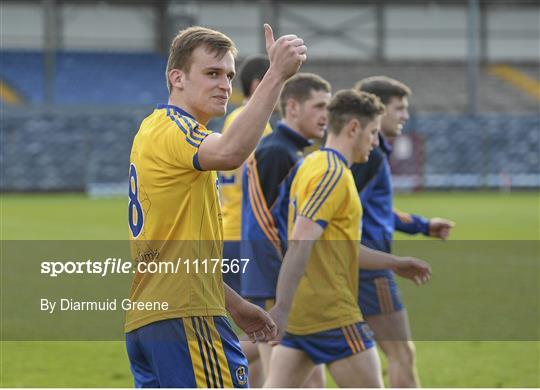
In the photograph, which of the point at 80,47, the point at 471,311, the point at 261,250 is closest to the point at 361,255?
the point at 261,250

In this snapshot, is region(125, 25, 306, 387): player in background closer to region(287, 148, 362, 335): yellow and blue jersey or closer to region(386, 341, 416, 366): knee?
region(287, 148, 362, 335): yellow and blue jersey

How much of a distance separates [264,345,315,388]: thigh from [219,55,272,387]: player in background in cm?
124

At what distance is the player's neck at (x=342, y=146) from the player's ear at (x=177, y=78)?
6.05 feet

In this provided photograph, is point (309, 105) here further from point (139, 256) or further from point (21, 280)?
point (21, 280)

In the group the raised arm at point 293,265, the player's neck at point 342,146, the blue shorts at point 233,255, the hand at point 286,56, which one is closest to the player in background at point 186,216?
the hand at point 286,56

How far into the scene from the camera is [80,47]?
1794 inches

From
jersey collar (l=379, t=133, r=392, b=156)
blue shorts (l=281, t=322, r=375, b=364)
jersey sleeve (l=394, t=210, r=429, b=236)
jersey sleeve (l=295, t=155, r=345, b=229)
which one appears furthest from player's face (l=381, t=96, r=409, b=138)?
blue shorts (l=281, t=322, r=375, b=364)

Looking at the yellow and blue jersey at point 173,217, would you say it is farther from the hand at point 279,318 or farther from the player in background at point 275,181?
the player in background at point 275,181

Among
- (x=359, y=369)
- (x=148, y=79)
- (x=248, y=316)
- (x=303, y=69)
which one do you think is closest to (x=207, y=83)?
(x=248, y=316)

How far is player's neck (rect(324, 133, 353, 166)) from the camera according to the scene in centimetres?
561

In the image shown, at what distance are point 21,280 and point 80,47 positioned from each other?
33.3 m

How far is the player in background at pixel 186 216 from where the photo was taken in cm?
366

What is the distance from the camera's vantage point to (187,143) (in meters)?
3.64

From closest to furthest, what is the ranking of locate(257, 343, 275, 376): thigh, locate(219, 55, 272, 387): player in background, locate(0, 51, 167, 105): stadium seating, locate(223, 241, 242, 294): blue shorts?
locate(257, 343, 275, 376): thigh → locate(219, 55, 272, 387): player in background → locate(223, 241, 242, 294): blue shorts → locate(0, 51, 167, 105): stadium seating
